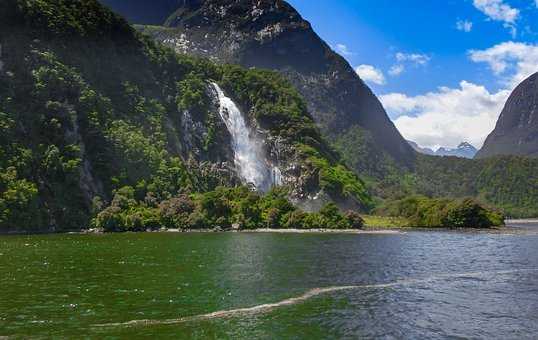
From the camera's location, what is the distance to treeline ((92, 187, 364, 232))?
16462 cm

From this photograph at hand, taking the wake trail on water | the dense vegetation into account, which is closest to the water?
the wake trail on water

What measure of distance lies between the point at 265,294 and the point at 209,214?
123 meters

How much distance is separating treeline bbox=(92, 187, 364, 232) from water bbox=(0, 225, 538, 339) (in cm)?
6879

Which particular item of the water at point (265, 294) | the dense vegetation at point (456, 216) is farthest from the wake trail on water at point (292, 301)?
the dense vegetation at point (456, 216)

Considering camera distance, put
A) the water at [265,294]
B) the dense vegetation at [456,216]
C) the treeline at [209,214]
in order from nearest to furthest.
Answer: the water at [265,294]
the treeline at [209,214]
the dense vegetation at [456,216]

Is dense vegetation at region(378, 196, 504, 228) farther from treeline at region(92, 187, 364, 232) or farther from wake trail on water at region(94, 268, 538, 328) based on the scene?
wake trail on water at region(94, 268, 538, 328)

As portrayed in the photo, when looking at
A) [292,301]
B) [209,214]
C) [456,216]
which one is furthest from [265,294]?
[456,216]

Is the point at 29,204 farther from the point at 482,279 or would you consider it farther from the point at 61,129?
the point at 482,279

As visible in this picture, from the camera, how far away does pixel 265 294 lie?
5369cm

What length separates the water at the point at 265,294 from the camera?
130ft

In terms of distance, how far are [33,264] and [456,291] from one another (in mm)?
55869

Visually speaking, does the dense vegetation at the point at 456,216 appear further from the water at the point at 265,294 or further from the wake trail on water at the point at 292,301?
the wake trail on water at the point at 292,301

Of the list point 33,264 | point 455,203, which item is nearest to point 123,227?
point 33,264

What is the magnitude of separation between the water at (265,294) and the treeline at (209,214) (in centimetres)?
6879
